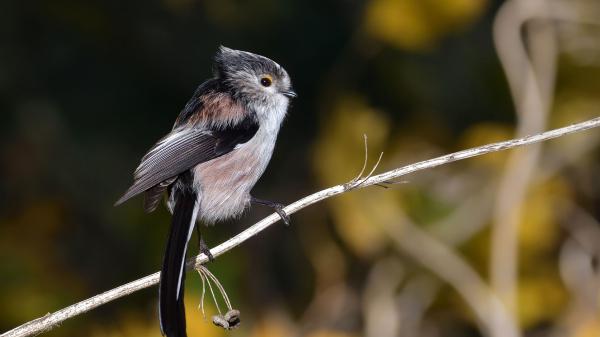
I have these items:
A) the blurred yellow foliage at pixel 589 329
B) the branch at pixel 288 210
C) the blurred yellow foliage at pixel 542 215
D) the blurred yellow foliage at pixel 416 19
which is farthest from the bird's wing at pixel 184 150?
the blurred yellow foliage at pixel 589 329

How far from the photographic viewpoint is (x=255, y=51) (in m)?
4.16

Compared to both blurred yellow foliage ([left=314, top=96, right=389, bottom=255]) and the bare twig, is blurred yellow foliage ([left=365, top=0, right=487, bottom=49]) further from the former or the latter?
blurred yellow foliage ([left=314, top=96, right=389, bottom=255])

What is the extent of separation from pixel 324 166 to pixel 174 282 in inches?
63.8

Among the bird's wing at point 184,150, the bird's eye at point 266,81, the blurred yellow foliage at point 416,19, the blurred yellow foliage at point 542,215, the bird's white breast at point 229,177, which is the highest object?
the blurred yellow foliage at point 416,19

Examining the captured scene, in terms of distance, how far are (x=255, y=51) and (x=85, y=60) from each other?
0.76m

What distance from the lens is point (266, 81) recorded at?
11.2 ft

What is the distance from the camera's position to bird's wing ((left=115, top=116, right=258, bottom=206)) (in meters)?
2.74

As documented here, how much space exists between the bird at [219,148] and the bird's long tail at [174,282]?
0.04 feet

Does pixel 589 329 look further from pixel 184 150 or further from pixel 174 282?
pixel 174 282

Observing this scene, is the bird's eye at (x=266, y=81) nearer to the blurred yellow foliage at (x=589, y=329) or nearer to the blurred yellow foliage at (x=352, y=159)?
the blurred yellow foliage at (x=352, y=159)

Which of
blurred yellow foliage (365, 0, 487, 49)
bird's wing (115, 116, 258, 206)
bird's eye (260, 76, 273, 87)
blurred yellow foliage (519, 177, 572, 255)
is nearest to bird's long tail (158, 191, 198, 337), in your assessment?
bird's wing (115, 116, 258, 206)

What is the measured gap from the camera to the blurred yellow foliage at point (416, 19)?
3.91 metres

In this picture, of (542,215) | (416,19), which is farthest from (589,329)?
(416,19)

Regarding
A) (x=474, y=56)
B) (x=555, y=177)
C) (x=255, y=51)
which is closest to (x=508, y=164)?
(x=555, y=177)
